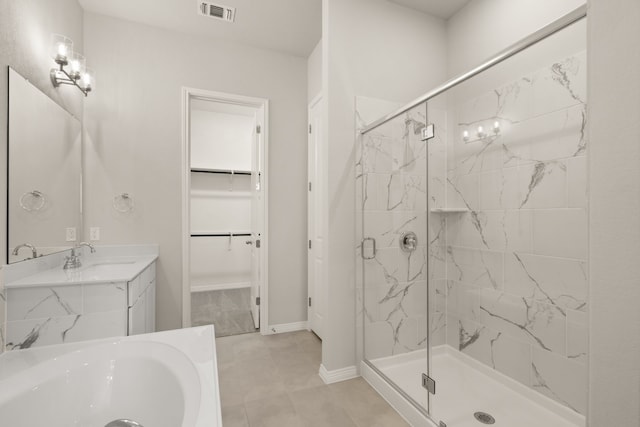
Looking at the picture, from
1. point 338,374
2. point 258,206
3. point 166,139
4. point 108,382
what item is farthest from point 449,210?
point 166,139

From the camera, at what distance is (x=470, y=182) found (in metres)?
2.12

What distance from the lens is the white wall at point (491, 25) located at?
1.85m

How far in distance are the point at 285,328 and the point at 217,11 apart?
3.07 metres

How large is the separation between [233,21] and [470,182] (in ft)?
8.21

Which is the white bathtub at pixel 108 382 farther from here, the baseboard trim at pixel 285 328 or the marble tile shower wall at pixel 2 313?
the baseboard trim at pixel 285 328

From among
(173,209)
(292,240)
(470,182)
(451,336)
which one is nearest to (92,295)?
(173,209)

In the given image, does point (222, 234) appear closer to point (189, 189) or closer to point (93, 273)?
point (189, 189)

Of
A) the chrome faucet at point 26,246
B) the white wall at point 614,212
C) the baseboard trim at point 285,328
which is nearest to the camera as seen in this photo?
the white wall at point 614,212

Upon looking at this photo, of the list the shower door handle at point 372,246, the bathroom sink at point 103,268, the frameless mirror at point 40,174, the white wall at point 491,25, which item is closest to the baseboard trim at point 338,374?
the shower door handle at point 372,246

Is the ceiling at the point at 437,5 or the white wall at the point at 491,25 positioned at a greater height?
the ceiling at the point at 437,5

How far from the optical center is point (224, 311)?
358cm

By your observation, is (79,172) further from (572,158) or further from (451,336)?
(572,158)

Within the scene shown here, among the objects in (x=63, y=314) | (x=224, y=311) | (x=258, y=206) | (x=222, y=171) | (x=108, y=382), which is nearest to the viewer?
(x=108, y=382)

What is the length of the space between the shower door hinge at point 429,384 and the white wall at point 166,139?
5.31ft
